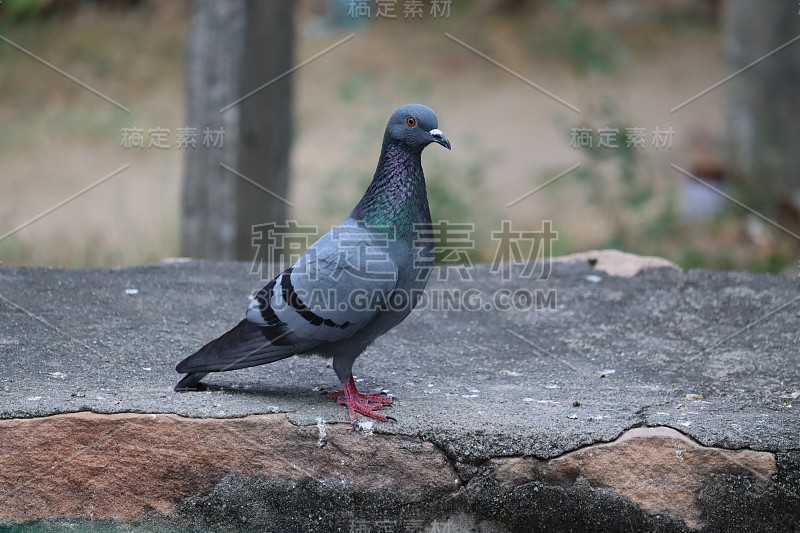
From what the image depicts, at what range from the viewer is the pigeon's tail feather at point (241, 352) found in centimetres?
347

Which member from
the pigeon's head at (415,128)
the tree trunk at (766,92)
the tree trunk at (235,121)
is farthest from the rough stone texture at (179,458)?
Result: the tree trunk at (766,92)

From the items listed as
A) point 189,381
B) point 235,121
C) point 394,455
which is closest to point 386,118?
point 235,121

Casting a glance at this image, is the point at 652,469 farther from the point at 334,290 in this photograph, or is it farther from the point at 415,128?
the point at 415,128

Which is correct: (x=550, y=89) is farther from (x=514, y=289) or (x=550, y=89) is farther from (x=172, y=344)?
(x=172, y=344)

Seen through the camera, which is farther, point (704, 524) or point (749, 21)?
point (749, 21)

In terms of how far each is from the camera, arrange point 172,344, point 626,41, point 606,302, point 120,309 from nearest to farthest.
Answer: point 172,344 < point 120,309 < point 606,302 < point 626,41

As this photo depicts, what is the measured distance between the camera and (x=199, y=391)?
3625mm

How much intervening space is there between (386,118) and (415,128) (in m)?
8.68

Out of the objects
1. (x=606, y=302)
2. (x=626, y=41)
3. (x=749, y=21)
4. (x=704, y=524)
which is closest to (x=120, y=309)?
(x=606, y=302)

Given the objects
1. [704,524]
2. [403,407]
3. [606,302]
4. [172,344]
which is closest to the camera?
[704,524]

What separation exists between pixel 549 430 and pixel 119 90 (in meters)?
12.0

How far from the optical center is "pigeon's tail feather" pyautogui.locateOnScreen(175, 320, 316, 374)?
347 cm

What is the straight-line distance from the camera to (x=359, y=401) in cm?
350

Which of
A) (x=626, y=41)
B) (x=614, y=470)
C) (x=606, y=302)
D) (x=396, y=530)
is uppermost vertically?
(x=626, y=41)
